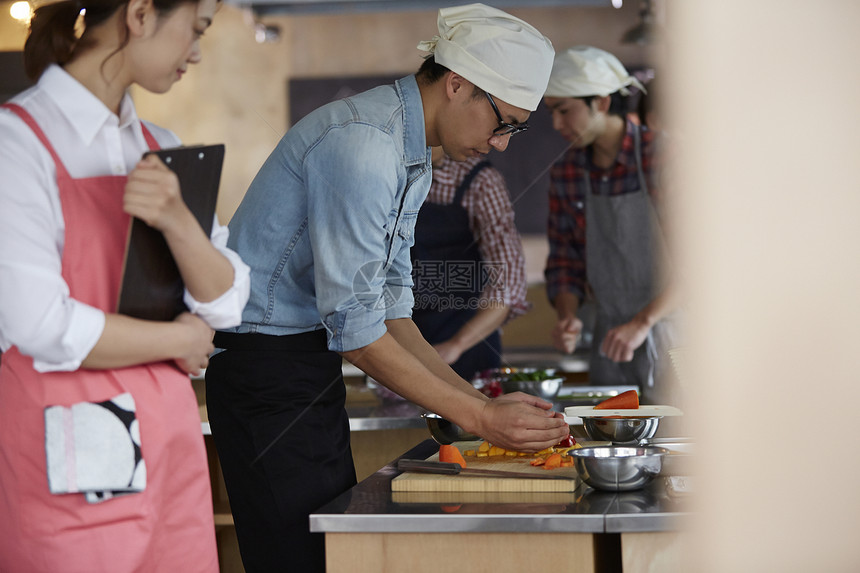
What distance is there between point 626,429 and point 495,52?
521 millimetres

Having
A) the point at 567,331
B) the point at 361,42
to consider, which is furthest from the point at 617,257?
the point at 361,42

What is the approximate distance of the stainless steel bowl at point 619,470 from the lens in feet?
3.07

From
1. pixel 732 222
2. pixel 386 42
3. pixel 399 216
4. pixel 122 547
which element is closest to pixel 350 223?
pixel 399 216

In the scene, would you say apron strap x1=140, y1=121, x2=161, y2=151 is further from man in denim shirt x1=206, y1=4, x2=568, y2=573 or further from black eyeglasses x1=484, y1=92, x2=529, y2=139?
black eyeglasses x1=484, y1=92, x2=529, y2=139

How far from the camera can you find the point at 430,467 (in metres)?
1.02

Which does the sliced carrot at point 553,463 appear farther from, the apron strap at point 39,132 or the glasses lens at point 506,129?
the apron strap at point 39,132

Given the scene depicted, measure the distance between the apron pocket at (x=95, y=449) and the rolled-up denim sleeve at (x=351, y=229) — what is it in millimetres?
329

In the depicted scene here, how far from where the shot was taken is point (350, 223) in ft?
3.32

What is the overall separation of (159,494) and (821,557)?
0.56 m

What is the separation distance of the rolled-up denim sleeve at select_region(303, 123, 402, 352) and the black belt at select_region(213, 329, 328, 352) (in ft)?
0.36

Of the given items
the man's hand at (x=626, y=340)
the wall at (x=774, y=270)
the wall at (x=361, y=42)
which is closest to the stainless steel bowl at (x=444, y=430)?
the man's hand at (x=626, y=340)

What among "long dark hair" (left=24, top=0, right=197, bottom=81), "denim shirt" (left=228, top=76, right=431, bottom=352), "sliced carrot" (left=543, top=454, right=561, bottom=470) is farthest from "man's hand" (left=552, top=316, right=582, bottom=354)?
"long dark hair" (left=24, top=0, right=197, bottom=81)

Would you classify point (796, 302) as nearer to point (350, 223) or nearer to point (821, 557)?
point (821, 557)

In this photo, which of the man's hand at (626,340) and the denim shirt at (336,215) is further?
the man's hand at (626,340)
